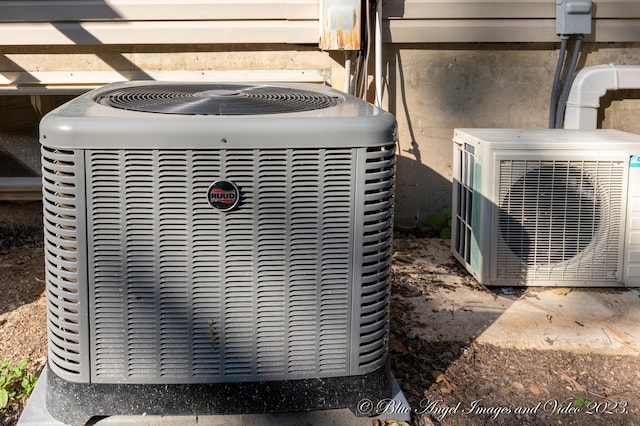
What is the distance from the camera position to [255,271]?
102 inches

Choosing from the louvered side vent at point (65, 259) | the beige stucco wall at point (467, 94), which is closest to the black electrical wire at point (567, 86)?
the beige stucco wall at point (467, 94)

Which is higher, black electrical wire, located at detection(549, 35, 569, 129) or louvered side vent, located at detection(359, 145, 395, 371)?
black electrical wire, located at detection(549, 35, 569, 129)

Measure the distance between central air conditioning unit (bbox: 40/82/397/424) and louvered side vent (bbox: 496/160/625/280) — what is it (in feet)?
5.10

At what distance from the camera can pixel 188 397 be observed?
104 inches

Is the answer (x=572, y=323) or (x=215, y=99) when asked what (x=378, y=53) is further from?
(x=215, y=99)

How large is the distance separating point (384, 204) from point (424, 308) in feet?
4.67

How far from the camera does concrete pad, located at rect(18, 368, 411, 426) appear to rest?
2.67 metres

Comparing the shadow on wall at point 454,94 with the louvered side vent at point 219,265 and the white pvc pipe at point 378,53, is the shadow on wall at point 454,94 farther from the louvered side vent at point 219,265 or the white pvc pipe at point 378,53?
the louvered side vent at point 219,265

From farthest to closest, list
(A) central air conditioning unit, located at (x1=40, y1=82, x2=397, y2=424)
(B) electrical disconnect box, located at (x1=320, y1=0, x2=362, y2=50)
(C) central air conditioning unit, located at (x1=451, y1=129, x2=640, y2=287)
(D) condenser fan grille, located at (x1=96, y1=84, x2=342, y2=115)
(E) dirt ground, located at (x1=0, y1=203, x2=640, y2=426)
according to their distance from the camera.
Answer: (B) electrical disconnect box, located at (x1=320, y1=0, x2=362, y2=50) → (C) central air conditioning unit, located at (x1=451, y1=129, x2=640, y2=287) → (E) dirt ground, located at (x1=0, y1=203, x2=640, y2=426) → (D) condenser fan grille, located at (x1=96, y1=84, x2=342, y2=115) → (A) central air conditioning unit, located at (x1=40, y1=82, x2=397, y2=424)

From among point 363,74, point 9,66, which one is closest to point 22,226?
point 9,66

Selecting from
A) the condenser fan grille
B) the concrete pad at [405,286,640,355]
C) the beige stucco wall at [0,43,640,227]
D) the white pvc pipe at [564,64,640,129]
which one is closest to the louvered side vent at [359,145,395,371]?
the condenser fan grille

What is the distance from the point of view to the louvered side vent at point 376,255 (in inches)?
102

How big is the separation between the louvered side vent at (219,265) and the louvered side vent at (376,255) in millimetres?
60

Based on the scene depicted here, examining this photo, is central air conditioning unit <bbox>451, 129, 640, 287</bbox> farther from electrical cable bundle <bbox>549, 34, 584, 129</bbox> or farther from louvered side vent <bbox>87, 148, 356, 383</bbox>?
louvered side vent <bbox>87, 148, 356, 383</bbox>
